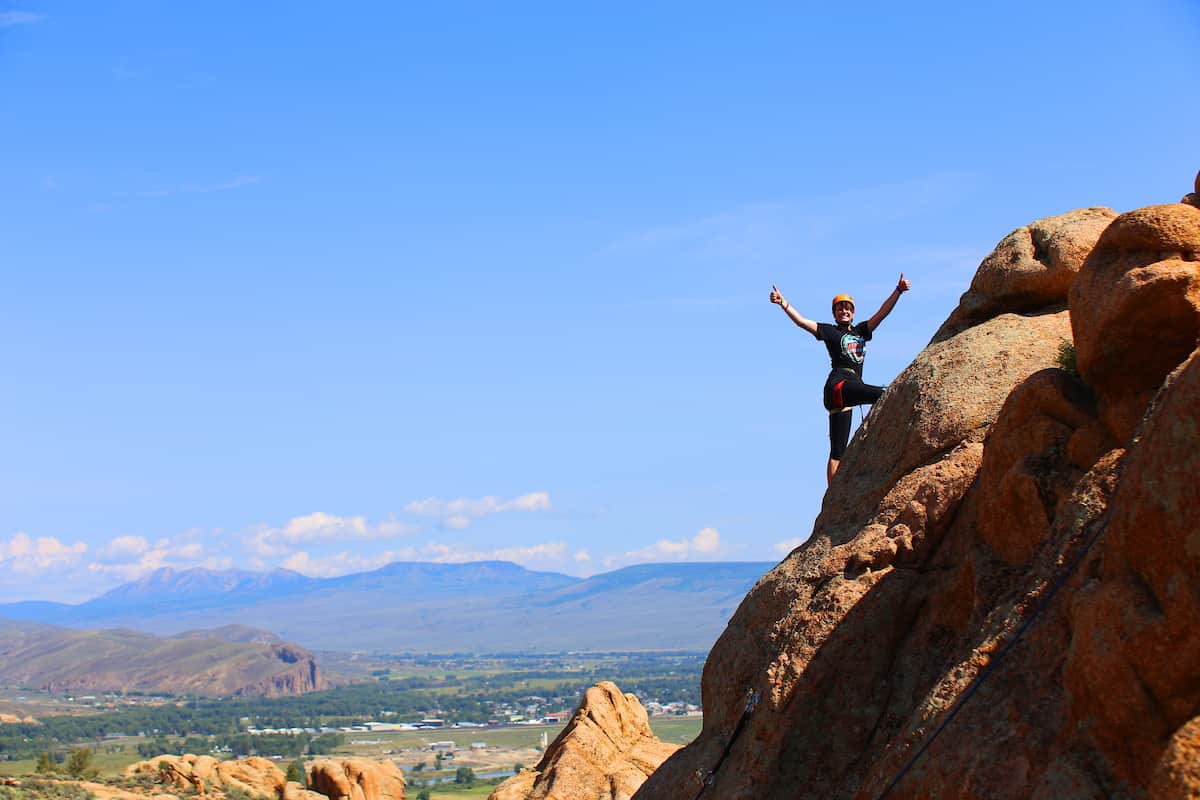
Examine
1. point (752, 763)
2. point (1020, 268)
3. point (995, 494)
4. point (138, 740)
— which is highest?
point (1020, 268)

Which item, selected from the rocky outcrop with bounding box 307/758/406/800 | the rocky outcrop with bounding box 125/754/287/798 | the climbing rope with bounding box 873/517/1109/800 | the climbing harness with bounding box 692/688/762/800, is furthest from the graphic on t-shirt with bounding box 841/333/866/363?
the rocky outcrop with bounding box 125/754/287/798

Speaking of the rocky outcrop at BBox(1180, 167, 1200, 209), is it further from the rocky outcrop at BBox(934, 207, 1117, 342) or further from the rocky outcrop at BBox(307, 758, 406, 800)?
the rocky outcrop at BBox(307, 758, 406, 800)

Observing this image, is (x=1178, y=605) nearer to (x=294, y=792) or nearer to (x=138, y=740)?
(x=294, y=792)

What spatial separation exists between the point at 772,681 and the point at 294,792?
34.9 metres

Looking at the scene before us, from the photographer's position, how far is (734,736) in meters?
14.8

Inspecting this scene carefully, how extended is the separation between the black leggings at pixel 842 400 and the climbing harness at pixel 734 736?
475 centimetres

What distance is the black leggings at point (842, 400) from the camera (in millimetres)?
18500

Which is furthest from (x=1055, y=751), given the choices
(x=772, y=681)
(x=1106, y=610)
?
(x=772, y=681)

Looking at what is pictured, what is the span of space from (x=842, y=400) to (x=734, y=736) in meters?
5.78

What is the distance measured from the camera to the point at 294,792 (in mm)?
45219

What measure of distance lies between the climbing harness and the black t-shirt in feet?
17.9

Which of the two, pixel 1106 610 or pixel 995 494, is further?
pixel 995 494

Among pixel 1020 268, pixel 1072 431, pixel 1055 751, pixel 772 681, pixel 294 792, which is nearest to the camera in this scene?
pixel 1055 751

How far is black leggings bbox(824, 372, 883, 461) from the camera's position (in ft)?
60.7
